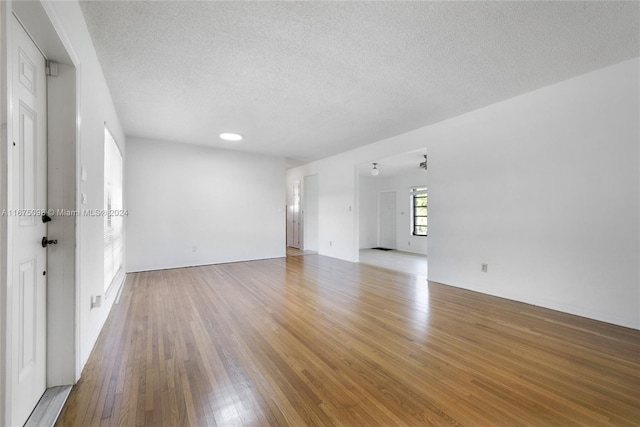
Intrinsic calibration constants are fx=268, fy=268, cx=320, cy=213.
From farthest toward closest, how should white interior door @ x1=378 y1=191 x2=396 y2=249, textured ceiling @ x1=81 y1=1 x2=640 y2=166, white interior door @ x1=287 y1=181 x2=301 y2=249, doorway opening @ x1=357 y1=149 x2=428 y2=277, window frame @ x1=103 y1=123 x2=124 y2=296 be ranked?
white interior door @ x1=378 y1=191 x2=396 y2=249
white interior door @ x1=287 y1=181 x2=301 y2=249
doorway opening @ x1=357 y1=149 x2=428 y2=277
window frame @ x1=103 y1=123 x2=124 y2=296
textured ceiling @ x1=81 y1=1 x2=640 y2=166

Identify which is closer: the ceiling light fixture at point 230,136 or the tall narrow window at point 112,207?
the tall narrow window at point 112,207

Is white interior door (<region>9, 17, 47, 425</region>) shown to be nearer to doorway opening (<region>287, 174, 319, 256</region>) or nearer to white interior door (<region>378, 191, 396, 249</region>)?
doorway opening (<region>287, 174, 319, 256</region>)

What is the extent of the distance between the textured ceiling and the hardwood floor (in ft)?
8.05

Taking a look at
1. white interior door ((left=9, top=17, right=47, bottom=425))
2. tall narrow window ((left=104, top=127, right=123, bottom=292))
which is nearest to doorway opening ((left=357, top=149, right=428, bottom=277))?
tall narrow window ((left=104, top=127, right=123, bottom=292))

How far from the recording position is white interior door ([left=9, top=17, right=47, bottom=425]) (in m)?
1.25

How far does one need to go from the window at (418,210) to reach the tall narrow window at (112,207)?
7.02m

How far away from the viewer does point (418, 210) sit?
7.98 metres

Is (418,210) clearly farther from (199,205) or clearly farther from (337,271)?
(199,205)

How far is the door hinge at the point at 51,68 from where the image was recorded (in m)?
1.62

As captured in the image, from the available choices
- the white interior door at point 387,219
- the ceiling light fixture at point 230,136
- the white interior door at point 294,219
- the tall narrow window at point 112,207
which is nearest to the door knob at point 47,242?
the tall narrow window at point 112,207

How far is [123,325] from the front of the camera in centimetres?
255

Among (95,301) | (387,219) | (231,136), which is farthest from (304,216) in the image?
(95,301)

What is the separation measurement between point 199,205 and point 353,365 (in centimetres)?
467

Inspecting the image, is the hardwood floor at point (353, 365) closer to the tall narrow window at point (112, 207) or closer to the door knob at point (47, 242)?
the tall narrow window at point (112, 207)
